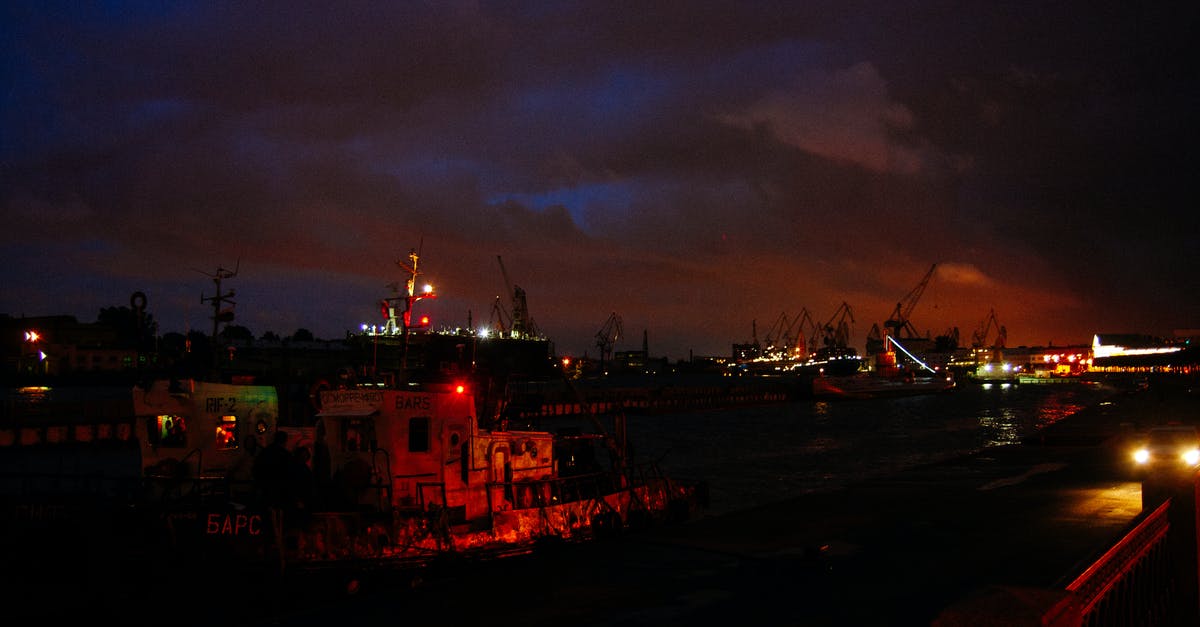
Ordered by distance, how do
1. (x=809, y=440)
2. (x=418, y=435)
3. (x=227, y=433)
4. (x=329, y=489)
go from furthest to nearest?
(x=809, y=440) → (x=227, y=433) → (x=418, y=435) → (x=329, y=489)

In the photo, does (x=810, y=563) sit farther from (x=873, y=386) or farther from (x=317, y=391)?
(x=873, y=386)

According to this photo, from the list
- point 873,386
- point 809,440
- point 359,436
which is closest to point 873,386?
point 873,386

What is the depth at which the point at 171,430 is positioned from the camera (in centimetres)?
1902

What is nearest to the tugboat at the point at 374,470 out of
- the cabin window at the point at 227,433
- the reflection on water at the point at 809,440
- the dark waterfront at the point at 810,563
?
the cabin window at the point at 227,433

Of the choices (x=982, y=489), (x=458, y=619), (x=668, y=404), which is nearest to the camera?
(x=458, y=619)

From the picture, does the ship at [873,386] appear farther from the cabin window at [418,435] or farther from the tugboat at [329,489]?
the cabin window at [418,435]

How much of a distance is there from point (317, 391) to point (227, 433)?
2.18 m

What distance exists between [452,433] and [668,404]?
3760 inches

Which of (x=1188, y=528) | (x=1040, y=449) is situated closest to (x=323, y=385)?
(x=1188, y=528)

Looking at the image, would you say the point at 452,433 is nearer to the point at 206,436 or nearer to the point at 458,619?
the point at 206,436

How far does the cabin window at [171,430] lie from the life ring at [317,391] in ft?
8.91

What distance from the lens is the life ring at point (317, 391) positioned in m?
19.8

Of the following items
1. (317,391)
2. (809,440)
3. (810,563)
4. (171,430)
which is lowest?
(809,440)

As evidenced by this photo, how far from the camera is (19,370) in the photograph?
6821 inches
